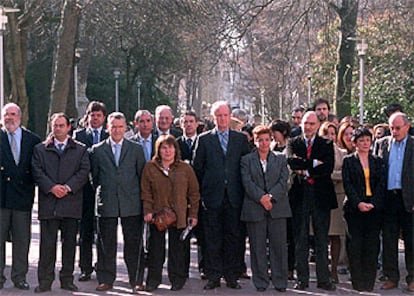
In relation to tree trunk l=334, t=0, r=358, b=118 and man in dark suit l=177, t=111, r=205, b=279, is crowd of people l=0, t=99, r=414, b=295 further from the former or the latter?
tree trunk l=334, t=0, r=358, b=118

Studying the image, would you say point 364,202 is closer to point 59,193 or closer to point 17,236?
point 59,193

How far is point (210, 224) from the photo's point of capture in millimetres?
10375

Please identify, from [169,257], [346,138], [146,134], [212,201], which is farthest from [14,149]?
[346,138]

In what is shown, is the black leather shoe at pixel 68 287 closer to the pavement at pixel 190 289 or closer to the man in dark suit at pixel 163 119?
the pavement at pixel 190 289

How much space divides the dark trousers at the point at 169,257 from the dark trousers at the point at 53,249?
95 cm

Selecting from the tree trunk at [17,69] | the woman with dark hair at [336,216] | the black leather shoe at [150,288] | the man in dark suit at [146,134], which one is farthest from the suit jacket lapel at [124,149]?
the tree trunk at [17,69]

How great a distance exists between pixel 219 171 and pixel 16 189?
2.45m

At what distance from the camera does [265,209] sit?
10.2 meters

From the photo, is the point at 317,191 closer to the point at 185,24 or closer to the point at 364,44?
the point at 185,24

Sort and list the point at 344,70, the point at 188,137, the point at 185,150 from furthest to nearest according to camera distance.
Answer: the point at 344,70 → the point at 188,137 → the point at 185,150

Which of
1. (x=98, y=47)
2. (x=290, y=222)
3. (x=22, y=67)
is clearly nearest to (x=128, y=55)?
(x=98, y=47)

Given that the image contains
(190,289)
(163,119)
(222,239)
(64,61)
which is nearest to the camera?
(190,289)

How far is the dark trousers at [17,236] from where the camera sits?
10.3 meters

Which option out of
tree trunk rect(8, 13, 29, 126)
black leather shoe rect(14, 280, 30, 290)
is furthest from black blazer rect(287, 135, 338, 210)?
tree trunk rect(8, 13, 29, 126)
